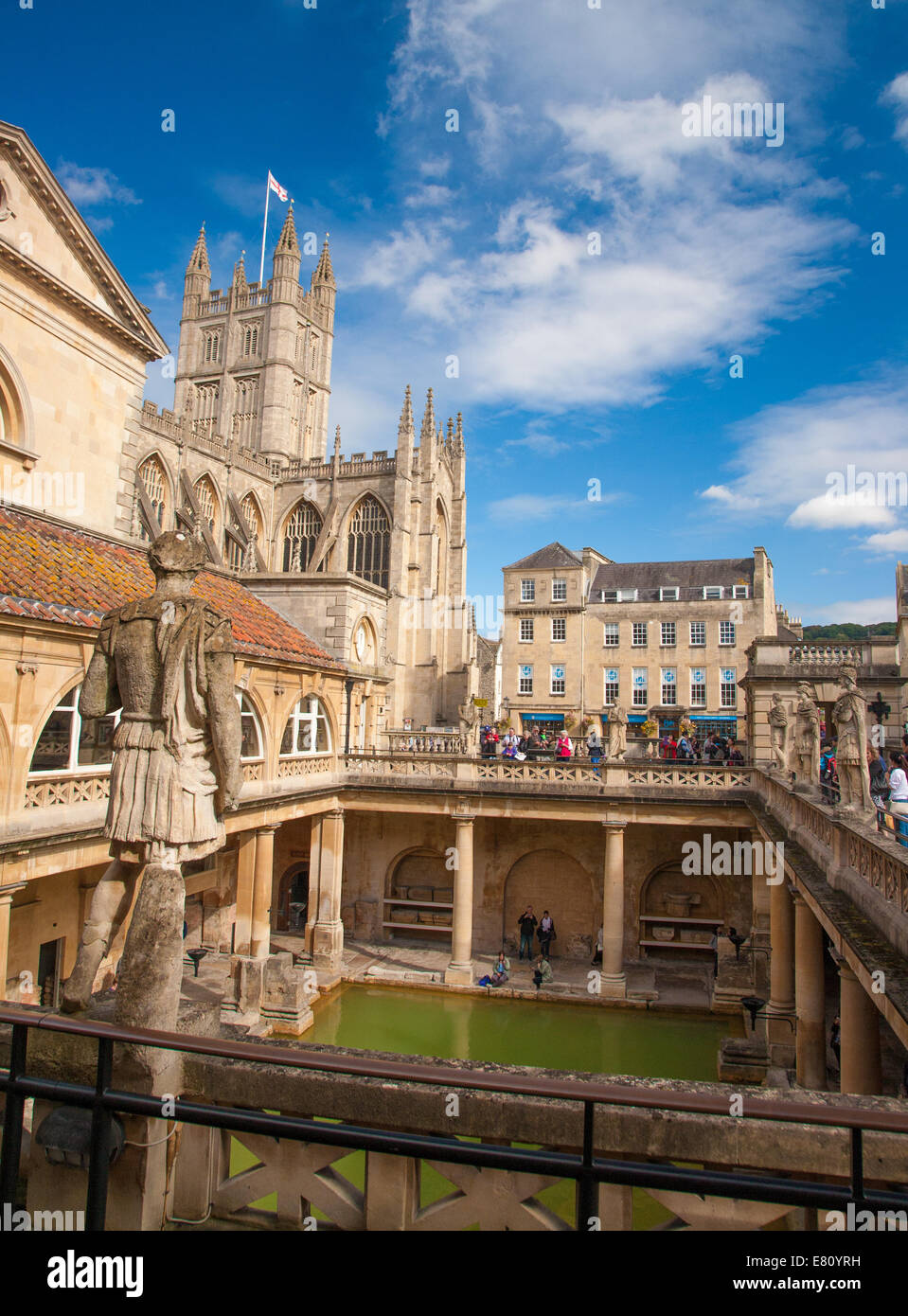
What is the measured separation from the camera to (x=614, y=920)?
70.7 ft

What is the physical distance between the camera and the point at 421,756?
23.4 m

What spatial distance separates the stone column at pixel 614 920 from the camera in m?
21.2

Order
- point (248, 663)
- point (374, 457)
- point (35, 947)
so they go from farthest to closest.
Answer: point (374, 457)
point (248, 663)
point (35, 947)

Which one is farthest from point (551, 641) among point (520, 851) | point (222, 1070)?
point (222, 1070)

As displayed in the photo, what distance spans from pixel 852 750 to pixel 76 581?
41.0 ft

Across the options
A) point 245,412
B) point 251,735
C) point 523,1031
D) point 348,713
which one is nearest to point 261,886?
point 251,735

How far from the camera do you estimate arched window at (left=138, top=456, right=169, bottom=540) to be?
4388cm

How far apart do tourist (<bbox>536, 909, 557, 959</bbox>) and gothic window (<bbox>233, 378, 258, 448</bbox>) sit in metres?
50.5

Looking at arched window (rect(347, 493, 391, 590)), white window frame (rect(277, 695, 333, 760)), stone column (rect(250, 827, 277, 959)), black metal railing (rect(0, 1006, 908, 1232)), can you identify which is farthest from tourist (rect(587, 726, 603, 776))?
arched window (rect(347, 493, 391, 590))

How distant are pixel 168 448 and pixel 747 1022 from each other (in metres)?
41.1

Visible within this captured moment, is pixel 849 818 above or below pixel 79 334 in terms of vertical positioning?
below

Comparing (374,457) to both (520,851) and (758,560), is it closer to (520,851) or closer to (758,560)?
(758,560)

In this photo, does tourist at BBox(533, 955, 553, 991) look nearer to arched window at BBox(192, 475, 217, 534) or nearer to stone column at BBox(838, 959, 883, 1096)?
stone column at BBox(838, 959, 883, 1096)

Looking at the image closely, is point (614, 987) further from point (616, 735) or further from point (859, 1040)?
point (859, 1040)
